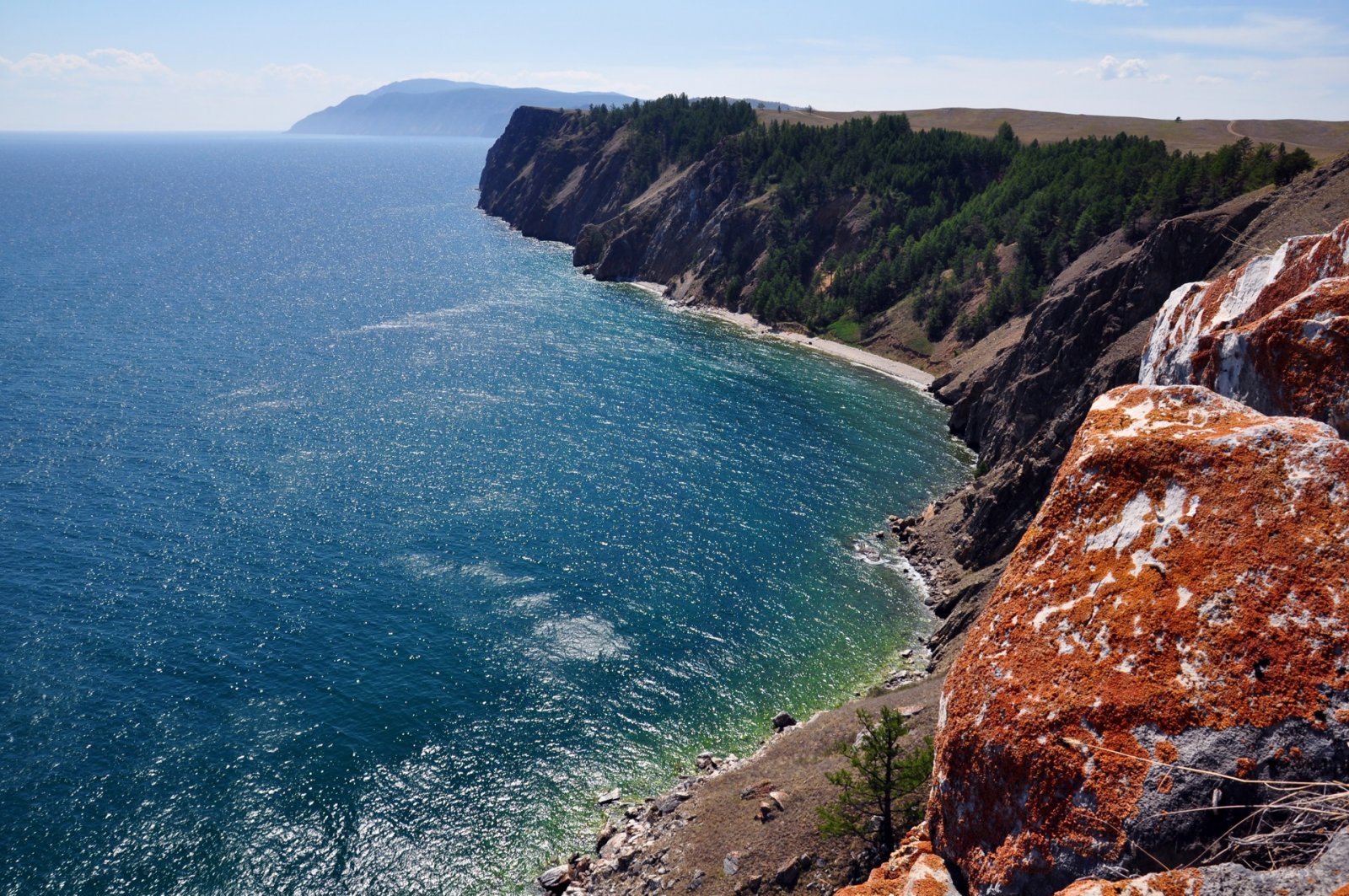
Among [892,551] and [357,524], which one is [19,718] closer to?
[357,524]

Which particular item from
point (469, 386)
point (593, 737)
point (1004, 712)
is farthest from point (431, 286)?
point (1004, 712)

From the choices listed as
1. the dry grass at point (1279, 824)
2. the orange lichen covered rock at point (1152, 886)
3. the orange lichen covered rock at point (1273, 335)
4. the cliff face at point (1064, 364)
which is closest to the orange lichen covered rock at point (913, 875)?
the orange lichen covered rock at point (1152, 886)

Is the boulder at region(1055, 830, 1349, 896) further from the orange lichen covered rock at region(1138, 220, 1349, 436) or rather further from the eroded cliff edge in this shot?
the eroded cliff edge

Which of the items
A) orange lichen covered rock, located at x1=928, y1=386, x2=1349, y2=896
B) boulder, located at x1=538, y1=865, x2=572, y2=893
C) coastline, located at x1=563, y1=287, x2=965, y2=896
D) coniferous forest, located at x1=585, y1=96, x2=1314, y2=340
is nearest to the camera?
orange lichen covered rock, located at x1=928, y1=386, x2=1349, y2=896

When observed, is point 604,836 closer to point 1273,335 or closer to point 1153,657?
point 1153,657

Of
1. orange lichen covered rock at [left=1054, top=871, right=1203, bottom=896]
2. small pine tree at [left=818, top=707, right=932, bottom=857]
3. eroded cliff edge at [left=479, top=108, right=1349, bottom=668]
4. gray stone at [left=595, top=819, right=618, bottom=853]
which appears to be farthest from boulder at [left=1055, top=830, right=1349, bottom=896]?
eroded cliff edge at [left=479, top=108, right=1349, bottom=668]

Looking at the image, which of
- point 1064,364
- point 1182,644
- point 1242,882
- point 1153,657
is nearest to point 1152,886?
point 1242,882
